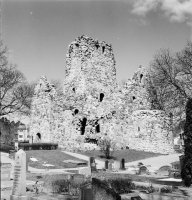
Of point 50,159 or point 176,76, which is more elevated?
point 176,76

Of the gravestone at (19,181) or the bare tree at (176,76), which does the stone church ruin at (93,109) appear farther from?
the gravestone at (19,181)

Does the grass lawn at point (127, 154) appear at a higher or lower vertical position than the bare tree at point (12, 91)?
lower

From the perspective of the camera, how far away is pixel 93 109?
37750 mm

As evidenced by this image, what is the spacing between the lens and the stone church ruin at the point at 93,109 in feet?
112

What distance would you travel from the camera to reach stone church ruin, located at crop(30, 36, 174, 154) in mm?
34062

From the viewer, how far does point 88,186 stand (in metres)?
9.84

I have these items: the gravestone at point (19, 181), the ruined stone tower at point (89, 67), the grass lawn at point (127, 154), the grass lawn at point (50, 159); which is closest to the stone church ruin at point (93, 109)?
the ruined stone tower at point (89, 67)

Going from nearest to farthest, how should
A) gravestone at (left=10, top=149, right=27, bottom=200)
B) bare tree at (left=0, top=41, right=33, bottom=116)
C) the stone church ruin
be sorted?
gravestone at (left=10, top=149, right=27, bottom=200) < bare tree at (left=0, top=41, right=33, bottom=116) < the stone church ruin

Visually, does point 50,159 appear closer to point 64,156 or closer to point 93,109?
point 64,156

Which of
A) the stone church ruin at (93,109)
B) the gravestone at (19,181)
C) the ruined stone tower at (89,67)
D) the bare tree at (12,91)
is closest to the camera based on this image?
the gravestone at (19,181)

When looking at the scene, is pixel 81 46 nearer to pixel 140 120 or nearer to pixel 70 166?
pixel 140 120

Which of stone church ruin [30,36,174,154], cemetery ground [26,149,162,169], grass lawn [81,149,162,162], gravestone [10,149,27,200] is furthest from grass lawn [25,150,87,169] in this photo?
gravestone [10,149,27,200]

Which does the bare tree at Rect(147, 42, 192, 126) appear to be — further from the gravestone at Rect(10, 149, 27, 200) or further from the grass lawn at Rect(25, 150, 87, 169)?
the gravestone at Rect(10, 149, 27, 200)

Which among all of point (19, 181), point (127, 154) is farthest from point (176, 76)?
point (19, 181)
